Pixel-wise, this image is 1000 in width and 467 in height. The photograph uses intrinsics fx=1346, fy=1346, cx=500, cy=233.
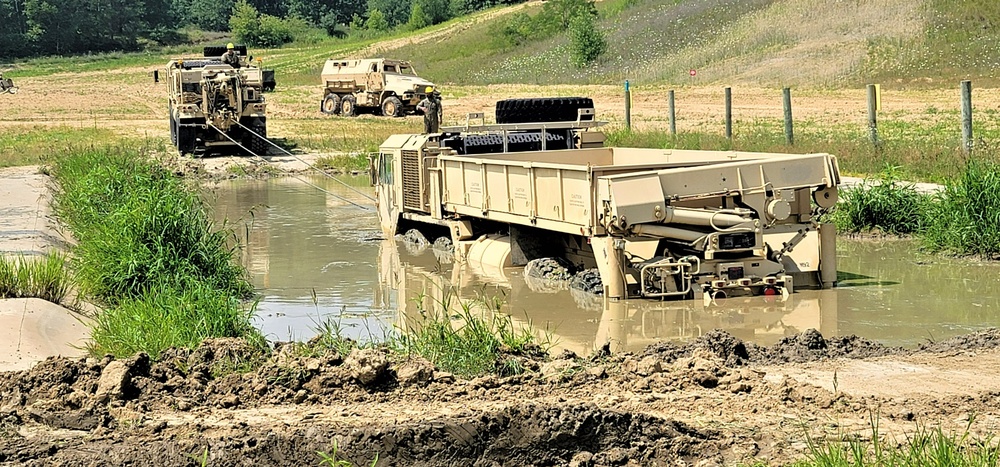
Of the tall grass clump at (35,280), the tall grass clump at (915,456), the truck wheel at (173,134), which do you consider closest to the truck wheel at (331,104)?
the truck wheel at (173,134)

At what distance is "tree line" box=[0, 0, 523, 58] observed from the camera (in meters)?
96.8

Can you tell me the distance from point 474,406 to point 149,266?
5438 millimetres

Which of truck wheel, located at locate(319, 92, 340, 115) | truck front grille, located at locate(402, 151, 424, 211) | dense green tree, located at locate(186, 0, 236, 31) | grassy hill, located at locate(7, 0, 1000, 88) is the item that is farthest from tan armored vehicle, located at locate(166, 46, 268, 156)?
dense green tree, located at locate(186, 0, 236, 31)

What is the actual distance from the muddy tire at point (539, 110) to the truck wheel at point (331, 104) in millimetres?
26847

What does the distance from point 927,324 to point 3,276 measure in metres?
7.41

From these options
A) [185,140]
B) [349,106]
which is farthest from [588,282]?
[349,106]

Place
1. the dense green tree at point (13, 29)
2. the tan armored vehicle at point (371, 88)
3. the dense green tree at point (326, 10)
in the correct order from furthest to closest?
the dense green tree at point (326, 10) < the dense green tree at point (13, 29) < the tan armored vehicle at point (371, 88)

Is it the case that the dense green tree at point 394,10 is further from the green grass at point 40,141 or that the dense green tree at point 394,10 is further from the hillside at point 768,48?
the green grass at point 40,141

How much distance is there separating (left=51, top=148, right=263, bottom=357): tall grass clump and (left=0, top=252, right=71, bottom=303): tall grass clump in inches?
11.0

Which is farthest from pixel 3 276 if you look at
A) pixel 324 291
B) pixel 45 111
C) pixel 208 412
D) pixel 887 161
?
pixel 45 111

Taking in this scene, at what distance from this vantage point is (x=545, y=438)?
245 inches

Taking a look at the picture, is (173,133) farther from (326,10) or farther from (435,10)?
(326,10)

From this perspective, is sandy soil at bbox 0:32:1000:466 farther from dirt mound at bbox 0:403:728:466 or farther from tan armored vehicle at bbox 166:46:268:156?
tan armored vehicle at bbox 166:46:268:156

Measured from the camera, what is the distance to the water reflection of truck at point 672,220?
37.8ft
